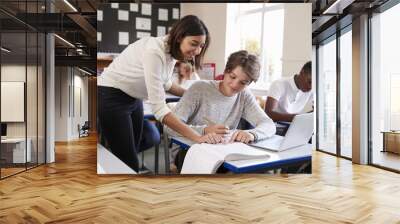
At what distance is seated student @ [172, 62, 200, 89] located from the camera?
5402 mm

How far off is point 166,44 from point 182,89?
0.64 metres

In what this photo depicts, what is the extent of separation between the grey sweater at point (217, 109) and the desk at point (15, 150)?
2.49 metres

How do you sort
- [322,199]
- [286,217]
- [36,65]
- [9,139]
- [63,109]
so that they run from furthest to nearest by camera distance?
[63,109]
[36,65]
[9,139]
[322,199]
[286,217]

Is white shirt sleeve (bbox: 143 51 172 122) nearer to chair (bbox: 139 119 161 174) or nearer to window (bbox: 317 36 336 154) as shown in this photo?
chair (bbox: 139 119 161 174)

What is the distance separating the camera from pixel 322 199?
4.32 metres

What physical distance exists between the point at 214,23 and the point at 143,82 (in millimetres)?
1283

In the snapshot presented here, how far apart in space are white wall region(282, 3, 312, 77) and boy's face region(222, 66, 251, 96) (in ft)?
2.05

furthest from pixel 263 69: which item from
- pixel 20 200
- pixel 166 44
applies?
pixel 20 200

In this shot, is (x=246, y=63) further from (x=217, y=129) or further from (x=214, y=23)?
(x=217, y=129)

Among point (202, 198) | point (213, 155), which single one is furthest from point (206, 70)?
point (202, 198)

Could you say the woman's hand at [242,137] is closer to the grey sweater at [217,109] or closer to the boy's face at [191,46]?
the grey sweater at [217,109]

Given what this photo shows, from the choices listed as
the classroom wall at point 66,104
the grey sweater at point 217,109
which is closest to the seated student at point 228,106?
the grey sweater at point 217,109

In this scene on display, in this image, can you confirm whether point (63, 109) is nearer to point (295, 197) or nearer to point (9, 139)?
point (9, 139)

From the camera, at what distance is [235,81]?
17.8ft
